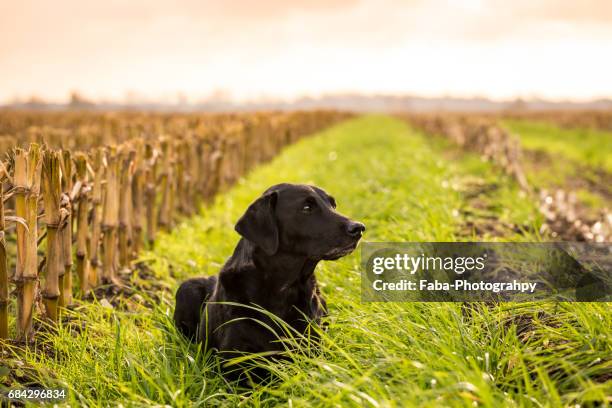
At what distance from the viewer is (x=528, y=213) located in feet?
26.2

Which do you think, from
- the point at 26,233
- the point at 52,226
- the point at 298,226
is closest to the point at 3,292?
the point at 26,233

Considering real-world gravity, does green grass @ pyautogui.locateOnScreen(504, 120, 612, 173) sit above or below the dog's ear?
below

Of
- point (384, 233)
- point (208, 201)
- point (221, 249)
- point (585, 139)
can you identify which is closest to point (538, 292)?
point (384, 233)

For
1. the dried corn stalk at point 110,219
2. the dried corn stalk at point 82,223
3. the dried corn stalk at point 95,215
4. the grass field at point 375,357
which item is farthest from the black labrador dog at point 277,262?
the dried corn stalk at point 110,219

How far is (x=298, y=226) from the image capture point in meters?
3.71

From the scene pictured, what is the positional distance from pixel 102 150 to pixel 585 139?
29813mm

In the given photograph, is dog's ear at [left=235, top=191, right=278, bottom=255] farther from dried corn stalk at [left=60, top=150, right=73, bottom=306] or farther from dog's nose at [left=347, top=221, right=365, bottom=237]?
dried corn stalk at [left=60, top=150, right=73, bottom=306]

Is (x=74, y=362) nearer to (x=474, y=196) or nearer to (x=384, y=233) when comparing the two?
(x=384, y=233)

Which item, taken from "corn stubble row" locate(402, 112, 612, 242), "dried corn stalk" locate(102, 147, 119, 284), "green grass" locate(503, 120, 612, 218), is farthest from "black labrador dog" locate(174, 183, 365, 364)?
"green grass" locate(503, 120, 612, 218)

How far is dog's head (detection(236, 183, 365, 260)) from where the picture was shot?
3.63 metres

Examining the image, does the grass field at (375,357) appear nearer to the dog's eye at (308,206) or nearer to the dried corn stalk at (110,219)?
the dried corn stalk at (110,219)

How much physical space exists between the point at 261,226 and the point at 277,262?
24cm

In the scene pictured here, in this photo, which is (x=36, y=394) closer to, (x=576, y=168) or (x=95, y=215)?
(x=95, y=215)

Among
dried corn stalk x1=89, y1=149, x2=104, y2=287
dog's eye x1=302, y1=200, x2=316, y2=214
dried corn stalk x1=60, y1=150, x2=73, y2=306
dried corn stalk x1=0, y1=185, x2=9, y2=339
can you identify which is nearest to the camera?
dog's eye x1=302, y1=200, x2=316, y2=214
